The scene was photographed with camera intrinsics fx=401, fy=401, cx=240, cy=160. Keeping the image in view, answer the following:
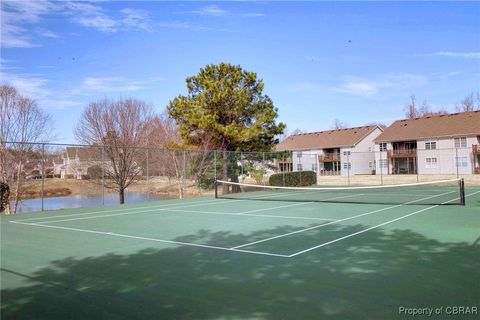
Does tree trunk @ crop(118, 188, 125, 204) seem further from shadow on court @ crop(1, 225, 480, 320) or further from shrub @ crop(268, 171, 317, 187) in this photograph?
shadow on court @ crop(1, 225, 480, 320)

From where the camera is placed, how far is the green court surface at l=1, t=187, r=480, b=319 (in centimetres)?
391

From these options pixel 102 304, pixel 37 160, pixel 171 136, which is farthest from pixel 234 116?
pixel 102 304

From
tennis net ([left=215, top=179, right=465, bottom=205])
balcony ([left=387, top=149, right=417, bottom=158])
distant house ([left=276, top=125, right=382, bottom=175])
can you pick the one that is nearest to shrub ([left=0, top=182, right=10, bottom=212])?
tennis net ([left=215, top=179, right=465, bottom=205])

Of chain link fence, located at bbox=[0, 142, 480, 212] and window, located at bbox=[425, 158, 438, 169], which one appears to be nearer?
chain link fence, located at bbox=[0, 142, 480, 212]

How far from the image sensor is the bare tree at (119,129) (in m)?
21.5

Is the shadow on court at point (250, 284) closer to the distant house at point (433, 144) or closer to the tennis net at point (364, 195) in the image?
the tennis net at point (364, 195)

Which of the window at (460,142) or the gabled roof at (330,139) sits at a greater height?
the gabled roof at (330,139)

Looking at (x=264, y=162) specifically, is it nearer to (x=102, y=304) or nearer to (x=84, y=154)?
(x=84, y=154)

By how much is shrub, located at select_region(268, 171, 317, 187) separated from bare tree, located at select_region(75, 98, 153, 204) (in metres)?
8.69

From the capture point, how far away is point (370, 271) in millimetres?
5109

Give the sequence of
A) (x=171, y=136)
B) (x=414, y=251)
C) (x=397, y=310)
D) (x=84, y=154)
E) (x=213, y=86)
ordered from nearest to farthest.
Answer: (x=397, y=310) < (x=414, y=251) < (x=84, y=154) < (x=213, y=86) < (x=171, y=136)

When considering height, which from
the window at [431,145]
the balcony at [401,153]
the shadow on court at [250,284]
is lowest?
the shadow on court at [250,284]

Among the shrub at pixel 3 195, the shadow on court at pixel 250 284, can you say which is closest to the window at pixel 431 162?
the shadow on court at pixel 250 284

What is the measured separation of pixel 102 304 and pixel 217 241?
11.6 feet
